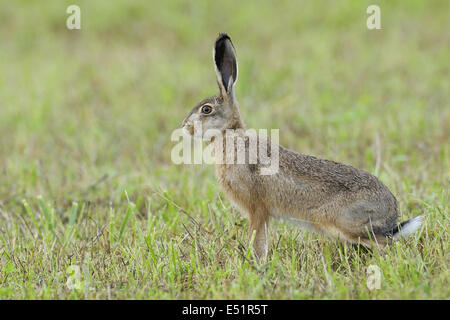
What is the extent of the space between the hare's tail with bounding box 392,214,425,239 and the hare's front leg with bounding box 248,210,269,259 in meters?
0.82

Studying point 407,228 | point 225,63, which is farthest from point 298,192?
point 225,63

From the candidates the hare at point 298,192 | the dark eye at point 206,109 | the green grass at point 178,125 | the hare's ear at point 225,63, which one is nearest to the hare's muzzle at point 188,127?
the hare at point 298,192

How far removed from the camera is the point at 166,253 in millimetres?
4363

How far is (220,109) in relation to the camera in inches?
176

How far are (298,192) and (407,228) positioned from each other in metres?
0.71

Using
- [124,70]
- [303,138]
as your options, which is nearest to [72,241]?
[303,138]

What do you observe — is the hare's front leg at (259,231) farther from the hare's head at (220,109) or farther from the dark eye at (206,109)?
the dark eye at (206,109)

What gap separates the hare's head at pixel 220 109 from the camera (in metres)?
4.43

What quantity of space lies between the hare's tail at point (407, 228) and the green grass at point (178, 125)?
0.09m

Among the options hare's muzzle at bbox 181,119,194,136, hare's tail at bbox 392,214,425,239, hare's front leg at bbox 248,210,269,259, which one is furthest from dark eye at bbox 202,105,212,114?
hare's tail at bbox 392,214,425,239

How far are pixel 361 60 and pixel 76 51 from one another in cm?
Answer: 488

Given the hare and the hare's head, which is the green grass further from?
the hare's head
